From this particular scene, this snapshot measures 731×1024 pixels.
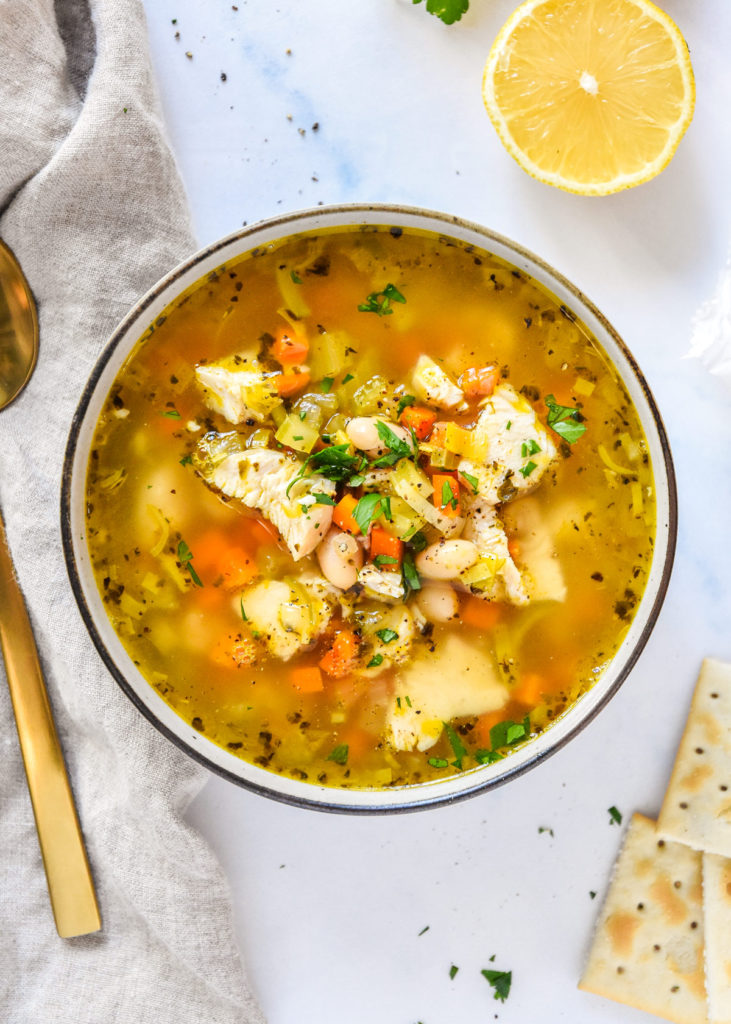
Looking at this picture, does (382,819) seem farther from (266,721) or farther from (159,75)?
(159,75)

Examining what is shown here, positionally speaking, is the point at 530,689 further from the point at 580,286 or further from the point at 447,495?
the point at 580,286

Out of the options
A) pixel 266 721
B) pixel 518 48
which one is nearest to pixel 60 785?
pixel 266 721

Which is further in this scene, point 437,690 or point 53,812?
point 53,812

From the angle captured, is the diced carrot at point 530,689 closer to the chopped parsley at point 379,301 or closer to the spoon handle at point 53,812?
the chopped parsley at point 379,301

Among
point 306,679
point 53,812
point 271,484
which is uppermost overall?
point 271,484

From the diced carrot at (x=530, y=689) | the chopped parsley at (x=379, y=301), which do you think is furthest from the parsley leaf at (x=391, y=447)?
the diced carrot at (x=530, y=689)

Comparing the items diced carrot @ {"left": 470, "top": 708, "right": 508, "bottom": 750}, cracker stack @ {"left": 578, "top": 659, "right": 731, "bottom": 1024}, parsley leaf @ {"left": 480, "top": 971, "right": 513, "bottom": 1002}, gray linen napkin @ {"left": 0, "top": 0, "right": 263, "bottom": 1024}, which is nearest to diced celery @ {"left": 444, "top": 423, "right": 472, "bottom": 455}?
diced carrot @ {"left": 470, "top": 708, "right": 508, "bottom": 750}

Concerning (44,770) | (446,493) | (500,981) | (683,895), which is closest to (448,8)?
(446,493)
